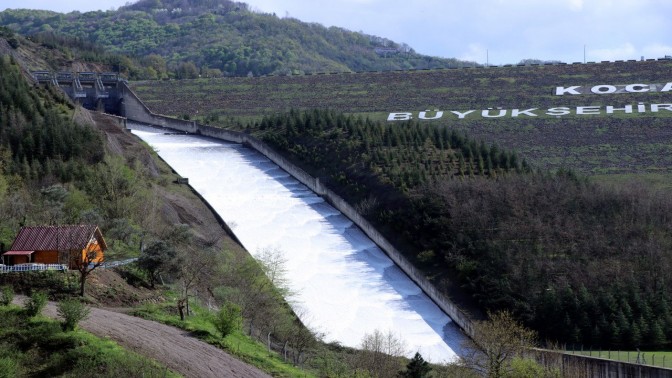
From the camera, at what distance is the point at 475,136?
3514 inches

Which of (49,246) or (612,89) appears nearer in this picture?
(49,246)

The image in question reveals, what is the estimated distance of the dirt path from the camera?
32.6 metres

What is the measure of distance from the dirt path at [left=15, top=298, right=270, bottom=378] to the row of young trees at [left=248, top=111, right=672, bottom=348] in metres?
19.9

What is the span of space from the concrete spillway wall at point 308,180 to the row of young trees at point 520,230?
631 millimetres

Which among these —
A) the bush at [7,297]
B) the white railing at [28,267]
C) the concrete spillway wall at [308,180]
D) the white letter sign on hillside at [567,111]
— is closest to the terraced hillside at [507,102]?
the white letter sign on hillside at [567,111]

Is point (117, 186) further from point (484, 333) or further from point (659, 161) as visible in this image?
point (659, 161)

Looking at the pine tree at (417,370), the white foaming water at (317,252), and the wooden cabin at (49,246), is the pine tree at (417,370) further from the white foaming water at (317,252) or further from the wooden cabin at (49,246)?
the white foaming water at (317,252)

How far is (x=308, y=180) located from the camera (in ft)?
266

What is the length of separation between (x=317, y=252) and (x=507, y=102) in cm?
3801

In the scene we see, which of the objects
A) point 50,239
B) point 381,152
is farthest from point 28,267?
point 381,152

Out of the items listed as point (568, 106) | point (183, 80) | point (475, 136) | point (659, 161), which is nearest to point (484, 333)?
point (659, 161)

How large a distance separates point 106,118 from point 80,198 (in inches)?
1404

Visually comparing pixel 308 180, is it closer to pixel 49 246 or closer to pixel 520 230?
pixel 520 230

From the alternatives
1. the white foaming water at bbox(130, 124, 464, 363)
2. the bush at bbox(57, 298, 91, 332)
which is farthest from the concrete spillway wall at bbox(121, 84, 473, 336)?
the bush at bbox(57, 298, 91, 332)
